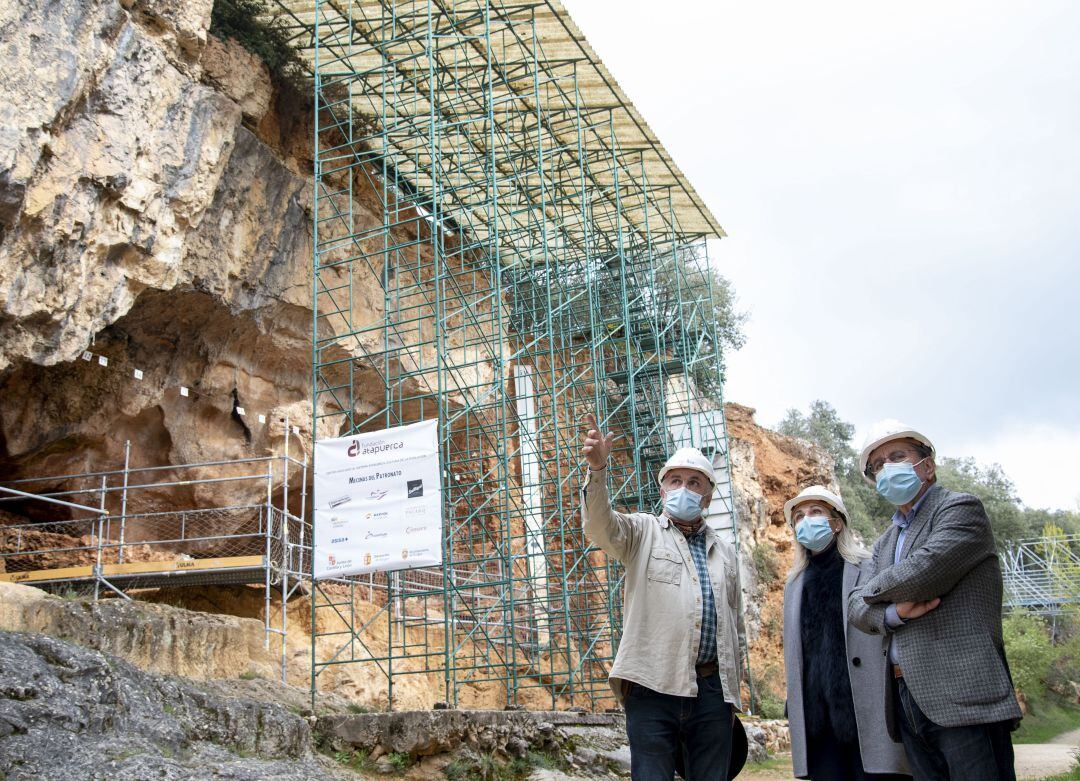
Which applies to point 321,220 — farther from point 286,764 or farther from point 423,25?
point 286,764

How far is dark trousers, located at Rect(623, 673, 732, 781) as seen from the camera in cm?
380

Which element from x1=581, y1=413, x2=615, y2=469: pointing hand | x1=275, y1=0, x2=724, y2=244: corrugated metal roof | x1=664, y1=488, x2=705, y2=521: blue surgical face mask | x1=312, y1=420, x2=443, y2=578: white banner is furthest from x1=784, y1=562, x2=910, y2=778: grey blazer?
x1=275, y1=0, x2=724, y2=244: corrugated metal roof

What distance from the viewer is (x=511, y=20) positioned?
15359mm

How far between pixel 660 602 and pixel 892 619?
83 centimetres

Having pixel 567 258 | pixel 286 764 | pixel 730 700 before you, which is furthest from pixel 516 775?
pixel 567 258

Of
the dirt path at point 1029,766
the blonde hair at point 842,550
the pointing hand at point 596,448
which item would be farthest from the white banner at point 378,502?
the pointing hand at point 596,448

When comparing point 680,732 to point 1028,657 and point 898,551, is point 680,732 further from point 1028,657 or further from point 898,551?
point 1028,657

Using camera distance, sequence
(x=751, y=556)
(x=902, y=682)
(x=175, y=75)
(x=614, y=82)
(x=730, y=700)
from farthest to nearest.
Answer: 1. (x=751, y=556)
2. (x=614, y=82)
3. (x=175, y=75)
4. (x=730, y=700)
5. (x=902, y=682)

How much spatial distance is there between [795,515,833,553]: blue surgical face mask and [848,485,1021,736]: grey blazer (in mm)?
658

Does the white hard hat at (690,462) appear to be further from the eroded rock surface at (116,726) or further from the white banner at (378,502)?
the white banner at (378,502)

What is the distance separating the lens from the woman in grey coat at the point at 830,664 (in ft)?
12.8

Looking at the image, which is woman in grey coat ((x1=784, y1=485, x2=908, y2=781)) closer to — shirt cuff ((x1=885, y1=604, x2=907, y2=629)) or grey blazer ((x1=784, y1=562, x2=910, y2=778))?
grey blazer ((x1=784, y1=562, x2=910, y2=778))

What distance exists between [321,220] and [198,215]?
2.67 m

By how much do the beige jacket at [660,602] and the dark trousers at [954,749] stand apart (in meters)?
0.61
